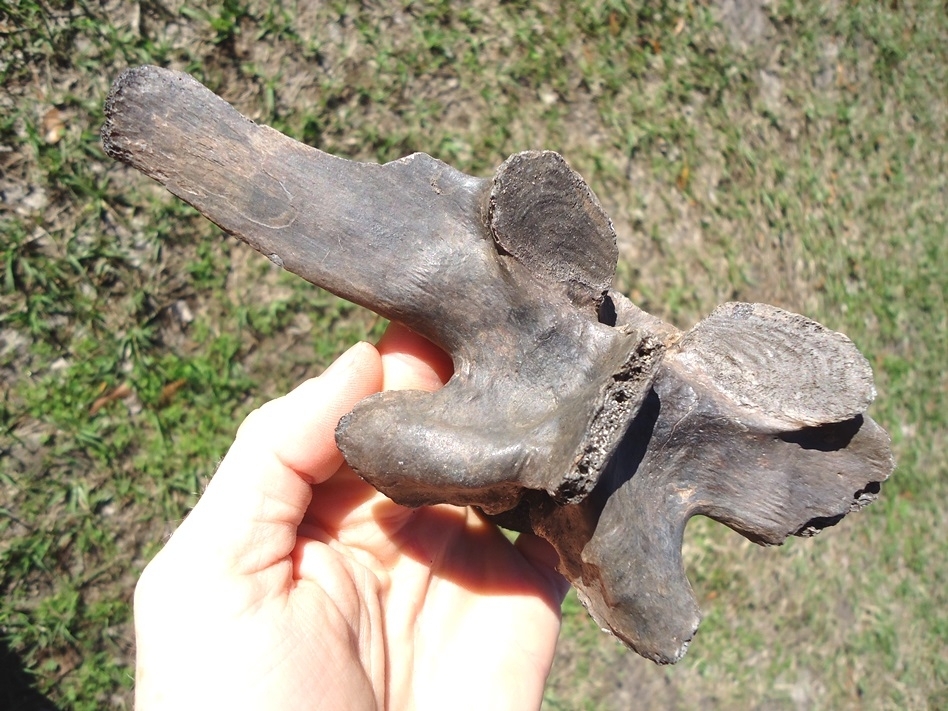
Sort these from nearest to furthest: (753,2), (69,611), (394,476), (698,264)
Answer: (394,476) → (69,611) → (698,264) → (753,2)

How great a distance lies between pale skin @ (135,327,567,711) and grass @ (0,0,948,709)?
114 centimetres

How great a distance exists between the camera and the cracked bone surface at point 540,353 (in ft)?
6.27

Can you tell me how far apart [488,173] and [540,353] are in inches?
72.6

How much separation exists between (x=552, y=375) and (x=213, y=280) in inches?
72.0

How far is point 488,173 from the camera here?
3635 millimetres

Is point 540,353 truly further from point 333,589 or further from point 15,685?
point 15,685

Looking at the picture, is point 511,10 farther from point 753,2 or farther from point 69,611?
point 69,611

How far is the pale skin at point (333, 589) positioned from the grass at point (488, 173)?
114cm

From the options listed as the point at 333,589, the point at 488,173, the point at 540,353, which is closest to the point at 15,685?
the point at 333,589

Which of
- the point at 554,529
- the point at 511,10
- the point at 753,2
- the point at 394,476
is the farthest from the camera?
the point at 753,2

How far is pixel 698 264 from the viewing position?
13.1 feet

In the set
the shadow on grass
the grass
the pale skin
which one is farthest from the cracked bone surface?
the shadow on grass

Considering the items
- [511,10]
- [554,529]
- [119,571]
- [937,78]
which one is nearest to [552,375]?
[554,529]

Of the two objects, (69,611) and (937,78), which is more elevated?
(937,78)
